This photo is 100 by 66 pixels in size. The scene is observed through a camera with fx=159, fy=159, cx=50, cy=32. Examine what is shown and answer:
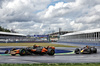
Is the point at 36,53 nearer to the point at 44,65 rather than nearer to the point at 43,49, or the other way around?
the point at 43,49

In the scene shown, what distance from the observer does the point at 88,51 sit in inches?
734

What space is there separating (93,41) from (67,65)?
36.2 meters

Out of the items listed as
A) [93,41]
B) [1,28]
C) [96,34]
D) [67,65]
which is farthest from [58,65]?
[1,28]

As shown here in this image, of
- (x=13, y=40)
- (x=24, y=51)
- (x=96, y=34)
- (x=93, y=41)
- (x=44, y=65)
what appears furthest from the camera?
(x=13, y=40)

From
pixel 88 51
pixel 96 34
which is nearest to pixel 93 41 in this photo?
pixel 96 34

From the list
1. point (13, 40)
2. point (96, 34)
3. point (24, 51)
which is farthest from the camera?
point (13, 40)

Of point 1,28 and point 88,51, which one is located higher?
point 1,28

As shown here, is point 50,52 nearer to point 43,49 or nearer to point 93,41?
point 43,49

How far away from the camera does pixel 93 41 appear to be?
144ft

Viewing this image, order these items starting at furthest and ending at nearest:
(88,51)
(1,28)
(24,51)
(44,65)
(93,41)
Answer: (1,28)
(93,41)
(88,51)
(24,51)
(44,65)

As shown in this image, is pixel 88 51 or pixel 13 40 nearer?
pixel 88 51

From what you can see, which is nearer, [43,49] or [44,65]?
[44,65]

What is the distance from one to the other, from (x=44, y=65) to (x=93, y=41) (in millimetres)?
36672

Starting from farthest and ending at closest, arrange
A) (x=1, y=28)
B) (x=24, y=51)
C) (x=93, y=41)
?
(x=1, y=28), (x=93, y=41), (x=24, y=51)
